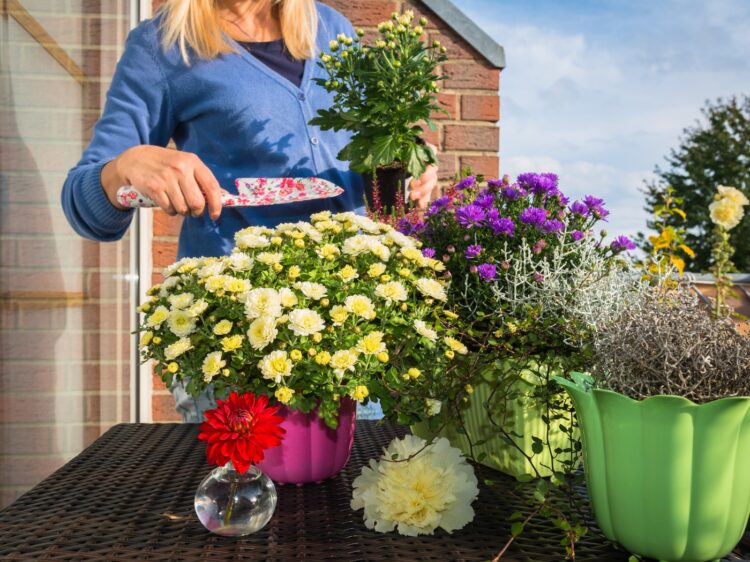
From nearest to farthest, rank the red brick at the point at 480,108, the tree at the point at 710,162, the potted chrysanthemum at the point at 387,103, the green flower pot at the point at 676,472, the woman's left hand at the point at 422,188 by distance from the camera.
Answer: the green flower pot at the point at 676,472 → the potted chrysanthemum at the point at 387,103 → the woman's left hand at the point at 422,188 → the red brick at the point at 480,108 → the tree at the point at 710,162

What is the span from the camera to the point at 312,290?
31.7 inches

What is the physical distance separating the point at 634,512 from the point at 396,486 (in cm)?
25

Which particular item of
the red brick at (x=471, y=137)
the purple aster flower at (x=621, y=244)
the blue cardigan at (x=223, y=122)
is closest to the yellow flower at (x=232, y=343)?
the purple aster flower at (x=621, y=244)

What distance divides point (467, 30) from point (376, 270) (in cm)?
198

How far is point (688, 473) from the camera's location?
2.04 ft

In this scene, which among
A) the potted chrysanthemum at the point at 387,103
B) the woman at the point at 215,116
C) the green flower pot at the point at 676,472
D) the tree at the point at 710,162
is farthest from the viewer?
the tree at the point at 710,162

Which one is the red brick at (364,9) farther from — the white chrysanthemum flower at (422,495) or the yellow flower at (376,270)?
the white chrysanthemum flower at (422,495)

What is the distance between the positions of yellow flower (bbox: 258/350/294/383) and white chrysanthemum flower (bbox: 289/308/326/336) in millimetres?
32

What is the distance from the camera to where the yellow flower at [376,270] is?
847mm

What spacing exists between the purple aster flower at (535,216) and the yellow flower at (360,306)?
27 centimetres

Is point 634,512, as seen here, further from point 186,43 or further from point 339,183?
point 186,43

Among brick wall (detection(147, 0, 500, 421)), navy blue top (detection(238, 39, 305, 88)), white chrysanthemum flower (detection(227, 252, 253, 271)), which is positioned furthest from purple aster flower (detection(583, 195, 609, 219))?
brick wall (detection(147, 0, 500, 421))

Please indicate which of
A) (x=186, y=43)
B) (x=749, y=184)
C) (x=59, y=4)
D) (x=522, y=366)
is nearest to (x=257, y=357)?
(x=522, y=366)

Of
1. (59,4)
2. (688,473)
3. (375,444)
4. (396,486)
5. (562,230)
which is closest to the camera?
(688,473)
